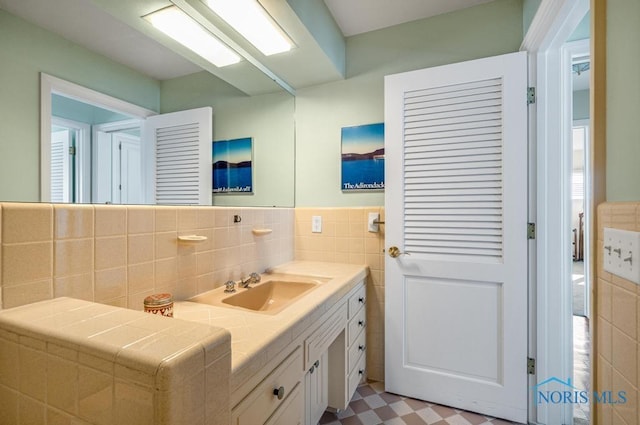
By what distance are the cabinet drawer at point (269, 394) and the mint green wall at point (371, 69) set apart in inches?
48.5

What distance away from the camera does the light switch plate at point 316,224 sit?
2037 mm

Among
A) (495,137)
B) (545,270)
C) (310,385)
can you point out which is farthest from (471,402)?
(495,137)

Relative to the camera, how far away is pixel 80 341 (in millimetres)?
480

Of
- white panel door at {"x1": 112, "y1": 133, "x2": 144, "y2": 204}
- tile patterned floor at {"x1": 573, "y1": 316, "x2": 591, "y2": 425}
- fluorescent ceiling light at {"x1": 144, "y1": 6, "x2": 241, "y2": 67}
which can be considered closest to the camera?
white panel door at {"x1": 112, "y1": 133, "x2": 144, "y2": 204}

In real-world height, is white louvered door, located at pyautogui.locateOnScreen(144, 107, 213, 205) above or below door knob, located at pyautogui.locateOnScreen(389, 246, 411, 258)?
above

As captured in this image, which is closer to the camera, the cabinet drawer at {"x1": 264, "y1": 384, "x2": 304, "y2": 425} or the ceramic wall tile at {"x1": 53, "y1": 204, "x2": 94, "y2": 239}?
the ceramic wall tile at {"x1": 53, "y1": 204, "x2": 94, "y2": 239}

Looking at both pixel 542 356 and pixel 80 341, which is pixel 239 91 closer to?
pixel 80 341

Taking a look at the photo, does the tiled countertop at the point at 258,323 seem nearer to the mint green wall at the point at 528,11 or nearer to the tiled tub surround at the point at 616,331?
the tiled tub surround at the point at 616,331

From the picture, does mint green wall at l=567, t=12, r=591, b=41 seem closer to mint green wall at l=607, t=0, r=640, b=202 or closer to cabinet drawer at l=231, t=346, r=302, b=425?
mint green wall at l=607, t=0, r=640, b=202

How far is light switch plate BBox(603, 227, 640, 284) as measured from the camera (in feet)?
2.06

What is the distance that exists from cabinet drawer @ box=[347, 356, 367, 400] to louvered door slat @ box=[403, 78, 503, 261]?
78 cm

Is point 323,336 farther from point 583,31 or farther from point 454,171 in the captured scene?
point 583,31

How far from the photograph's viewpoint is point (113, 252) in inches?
34.2

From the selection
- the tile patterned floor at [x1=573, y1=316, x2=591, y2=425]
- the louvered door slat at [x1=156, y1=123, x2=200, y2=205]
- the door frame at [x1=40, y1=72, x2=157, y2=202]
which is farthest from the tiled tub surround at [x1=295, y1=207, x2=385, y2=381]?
the door frame at [x1=40, y1=72, x2=157, y2=202]
